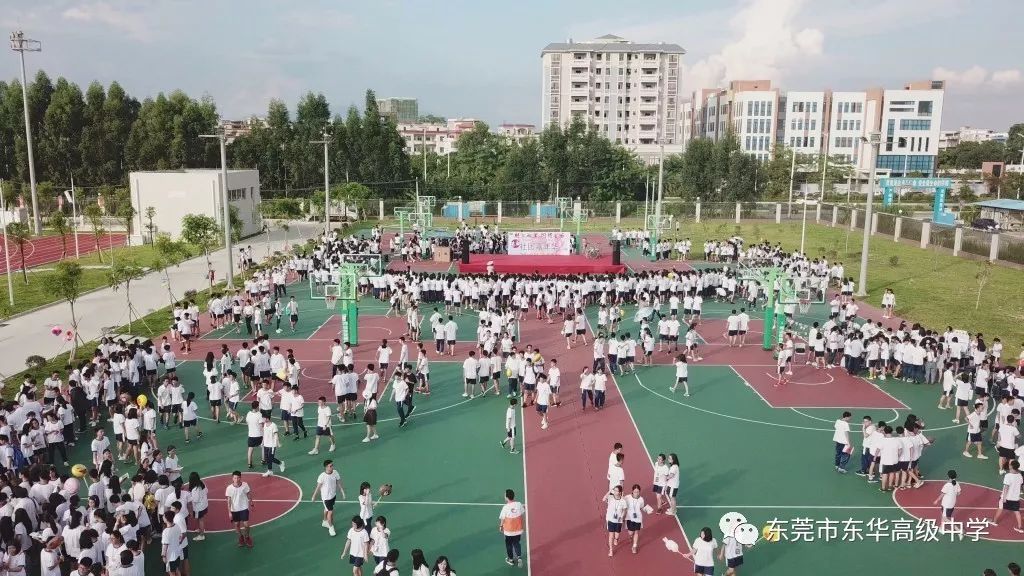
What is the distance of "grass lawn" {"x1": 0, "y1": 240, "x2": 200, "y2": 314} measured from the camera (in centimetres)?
2842

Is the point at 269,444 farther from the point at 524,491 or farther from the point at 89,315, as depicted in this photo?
the point at 89,315

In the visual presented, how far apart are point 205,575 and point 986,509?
12.3m

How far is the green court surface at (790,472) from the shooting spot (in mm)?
11016

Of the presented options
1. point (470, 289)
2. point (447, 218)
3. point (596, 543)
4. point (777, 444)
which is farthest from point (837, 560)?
point (447, 218)

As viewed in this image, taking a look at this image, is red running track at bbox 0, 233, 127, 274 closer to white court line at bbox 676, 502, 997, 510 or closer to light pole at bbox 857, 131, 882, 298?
light pole at bbox 857, 131, 882, 298

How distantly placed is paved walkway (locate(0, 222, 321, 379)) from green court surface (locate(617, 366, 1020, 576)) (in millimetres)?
16342

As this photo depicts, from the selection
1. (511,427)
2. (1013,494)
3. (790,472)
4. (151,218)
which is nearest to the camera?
(1013,494)

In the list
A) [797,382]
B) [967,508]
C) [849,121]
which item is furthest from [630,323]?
[849,121]

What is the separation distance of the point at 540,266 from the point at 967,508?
942 inches

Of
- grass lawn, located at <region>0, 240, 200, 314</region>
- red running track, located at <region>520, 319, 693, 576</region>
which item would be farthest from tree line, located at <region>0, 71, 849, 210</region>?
red running track, located at <region>520, 319, 693, 576</region>

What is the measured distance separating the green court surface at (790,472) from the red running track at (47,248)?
107 feet

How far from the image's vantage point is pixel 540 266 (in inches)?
1384

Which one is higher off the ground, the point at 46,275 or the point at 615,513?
the point at 46,275

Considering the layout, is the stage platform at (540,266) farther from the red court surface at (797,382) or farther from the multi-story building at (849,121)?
the multi-story building at (849,121)
